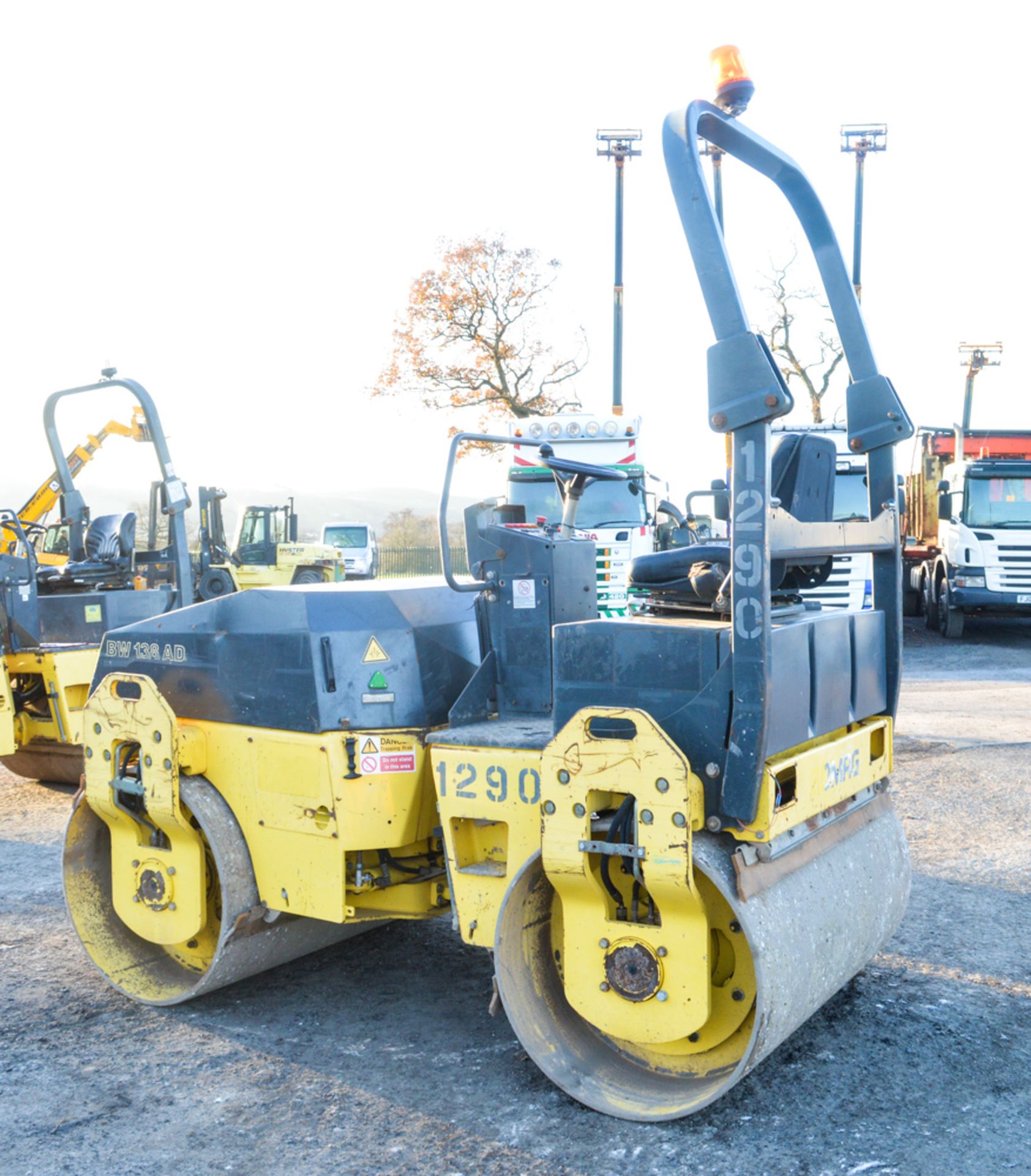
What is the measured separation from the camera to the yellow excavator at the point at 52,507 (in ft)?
28.6

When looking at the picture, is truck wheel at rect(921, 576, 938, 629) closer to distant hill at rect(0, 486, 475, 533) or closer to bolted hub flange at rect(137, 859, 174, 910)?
bolted hub flange at rect(137, 859, 174, 910)

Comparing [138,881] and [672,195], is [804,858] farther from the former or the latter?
[138,881]

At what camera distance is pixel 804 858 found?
3457mm

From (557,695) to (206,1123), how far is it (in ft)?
5.04

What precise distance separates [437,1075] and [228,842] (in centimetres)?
104

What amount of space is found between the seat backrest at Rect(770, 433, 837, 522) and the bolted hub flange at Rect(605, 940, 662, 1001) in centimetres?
139

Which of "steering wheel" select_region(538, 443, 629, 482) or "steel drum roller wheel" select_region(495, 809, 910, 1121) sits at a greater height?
"steering wheel" select_region(538, 443, 629, 482)

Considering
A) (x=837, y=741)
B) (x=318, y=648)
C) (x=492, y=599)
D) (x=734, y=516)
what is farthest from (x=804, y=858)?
(x=318, y=648)

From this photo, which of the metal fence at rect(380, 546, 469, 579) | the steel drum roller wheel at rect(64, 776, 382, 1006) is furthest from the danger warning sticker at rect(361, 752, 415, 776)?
the metal fence at rect(380, 546, 469, 579)

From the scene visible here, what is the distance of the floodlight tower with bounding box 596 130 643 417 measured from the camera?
2238 centimetres

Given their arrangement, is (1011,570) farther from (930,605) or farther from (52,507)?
(52,507)

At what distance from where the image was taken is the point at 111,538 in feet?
30.1

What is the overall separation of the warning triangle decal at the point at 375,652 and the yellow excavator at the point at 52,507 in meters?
4.74

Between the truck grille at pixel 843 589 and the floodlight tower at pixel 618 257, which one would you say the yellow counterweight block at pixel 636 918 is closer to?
the truck grille at pixel 843 589
